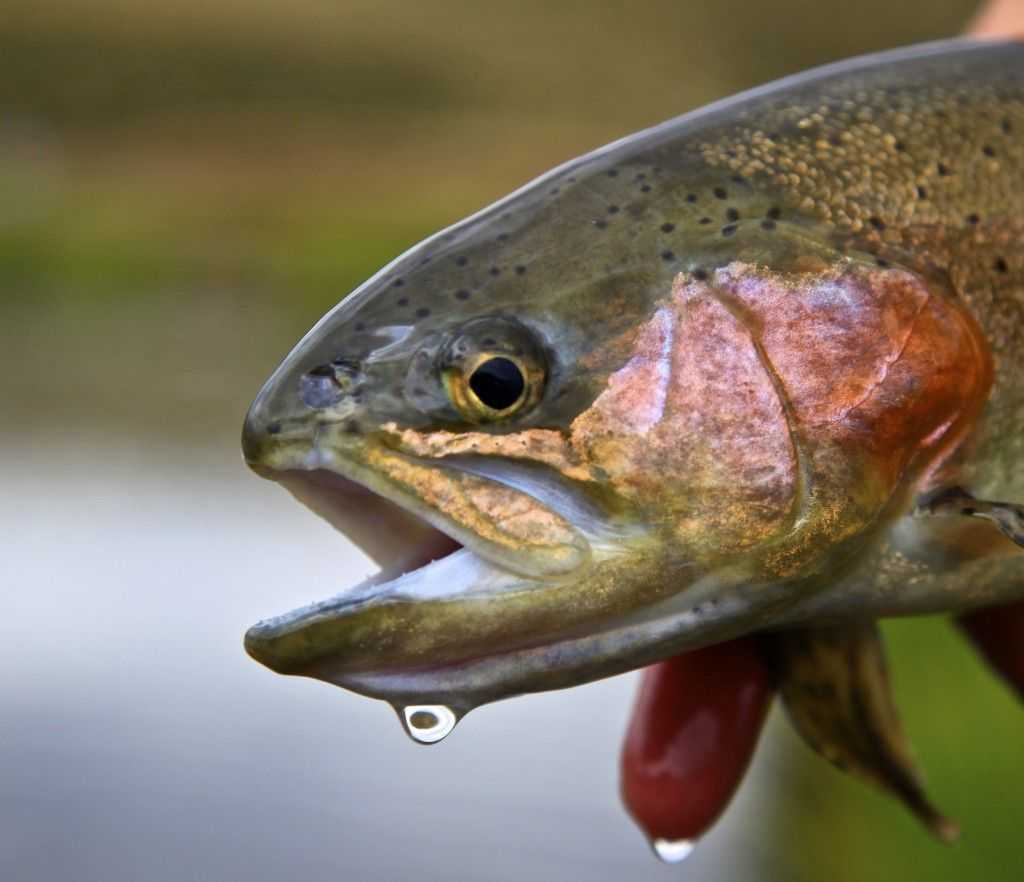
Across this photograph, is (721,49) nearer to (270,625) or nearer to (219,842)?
(219,842)

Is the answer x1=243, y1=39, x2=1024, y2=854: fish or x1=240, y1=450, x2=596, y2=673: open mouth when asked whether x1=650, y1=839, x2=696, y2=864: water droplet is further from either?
x1=240, y1=450, x2=596, y2=673: open mouth

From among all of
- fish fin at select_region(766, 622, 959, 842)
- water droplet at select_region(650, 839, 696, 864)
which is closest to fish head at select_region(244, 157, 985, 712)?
fish fin at select_region(766, 622, 959, 842)

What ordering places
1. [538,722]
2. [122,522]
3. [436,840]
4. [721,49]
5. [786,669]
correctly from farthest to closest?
1. [721,49]
2. [122,522]
3. [538,722]
4. [436,840]
5. [786,669]

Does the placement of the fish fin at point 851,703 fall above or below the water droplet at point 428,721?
above

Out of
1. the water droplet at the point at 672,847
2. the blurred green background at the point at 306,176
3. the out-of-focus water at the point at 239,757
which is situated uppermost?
the blurred green background at the point at 306,176

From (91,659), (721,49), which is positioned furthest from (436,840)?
(721,49)

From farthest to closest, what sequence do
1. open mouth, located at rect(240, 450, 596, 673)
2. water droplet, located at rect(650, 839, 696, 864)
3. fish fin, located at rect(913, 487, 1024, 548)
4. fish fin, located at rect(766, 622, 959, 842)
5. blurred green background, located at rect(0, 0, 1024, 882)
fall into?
blurred green background, located at rect(0, 0, 1024, 882), water droplet, located at rect(650, 839, 696, 864), fish fin, located at rect(766, 622, 959, 842), fish fin, located at rect(913, 487, 1024, 548), open mouth, located at rect(240, 450, 596, 673)

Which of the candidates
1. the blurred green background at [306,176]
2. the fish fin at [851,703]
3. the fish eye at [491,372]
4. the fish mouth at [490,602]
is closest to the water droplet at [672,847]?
the fish fin at [851,703]

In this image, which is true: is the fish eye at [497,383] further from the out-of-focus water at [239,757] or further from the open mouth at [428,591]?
the out-of-focus water at [239,757]
